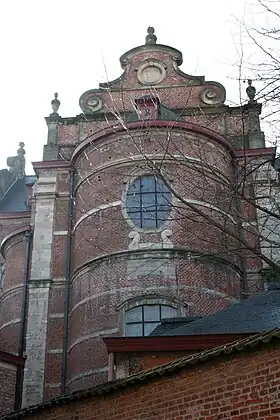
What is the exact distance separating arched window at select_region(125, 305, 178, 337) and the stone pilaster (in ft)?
8.53

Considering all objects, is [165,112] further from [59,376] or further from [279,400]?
[279,400]

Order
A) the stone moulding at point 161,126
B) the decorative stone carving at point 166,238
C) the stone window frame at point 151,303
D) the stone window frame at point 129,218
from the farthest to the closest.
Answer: the stone moulding at point 161,126 → the stone window frame at point 129,218 → the decorative stone carving at point 166,238 → the stone window frame at point 151,303

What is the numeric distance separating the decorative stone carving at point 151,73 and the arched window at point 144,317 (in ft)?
27.1

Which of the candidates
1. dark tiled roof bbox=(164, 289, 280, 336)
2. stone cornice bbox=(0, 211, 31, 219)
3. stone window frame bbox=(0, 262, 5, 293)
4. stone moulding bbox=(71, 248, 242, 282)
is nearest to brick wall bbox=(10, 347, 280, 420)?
dark tiled roof bbox=(164, 289, 280, 336)

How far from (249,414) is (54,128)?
48.0 feet

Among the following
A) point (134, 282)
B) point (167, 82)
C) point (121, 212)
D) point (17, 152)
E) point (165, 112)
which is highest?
point (17, 152)

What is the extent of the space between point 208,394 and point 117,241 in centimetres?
909

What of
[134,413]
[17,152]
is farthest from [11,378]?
[17,152]

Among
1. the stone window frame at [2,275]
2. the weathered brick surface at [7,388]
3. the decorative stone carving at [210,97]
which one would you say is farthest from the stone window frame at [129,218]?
the stone window frame at [2,275]

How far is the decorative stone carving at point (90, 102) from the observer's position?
19969 millimetres

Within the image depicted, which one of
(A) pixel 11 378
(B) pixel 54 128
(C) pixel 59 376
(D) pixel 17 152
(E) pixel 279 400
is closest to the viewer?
(E) pixel 279 400

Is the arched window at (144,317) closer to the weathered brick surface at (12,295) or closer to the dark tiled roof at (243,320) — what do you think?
the dark tiled roof at (243,320)

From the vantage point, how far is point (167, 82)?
20359mm

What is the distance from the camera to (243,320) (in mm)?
11633
